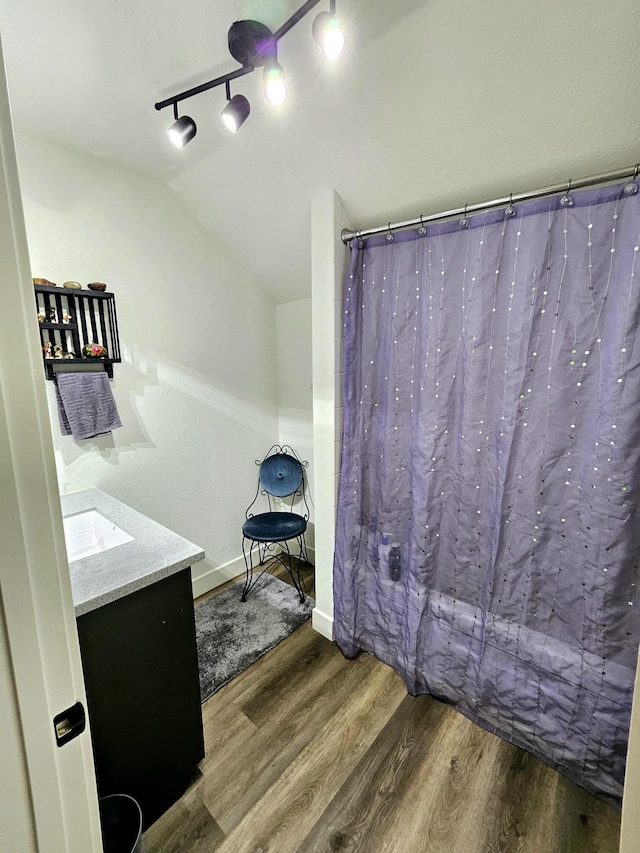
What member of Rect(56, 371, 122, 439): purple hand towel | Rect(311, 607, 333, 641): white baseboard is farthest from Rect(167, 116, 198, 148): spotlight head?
Rect(311, 607, 333, 641): white baseboard

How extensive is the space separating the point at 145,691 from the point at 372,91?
2.14 meters

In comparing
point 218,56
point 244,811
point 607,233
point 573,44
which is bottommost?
point 244,811

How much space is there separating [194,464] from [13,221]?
2033mm

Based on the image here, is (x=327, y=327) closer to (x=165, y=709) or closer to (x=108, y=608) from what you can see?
(x=108, y=608)

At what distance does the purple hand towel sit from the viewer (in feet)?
5.69

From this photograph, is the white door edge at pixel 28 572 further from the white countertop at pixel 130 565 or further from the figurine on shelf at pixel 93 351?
the figurine on shelf at pixel 93 351

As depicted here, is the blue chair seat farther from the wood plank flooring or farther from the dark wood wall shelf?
the dark wood wall shelf

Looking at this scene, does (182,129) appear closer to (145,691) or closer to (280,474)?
(145,691)

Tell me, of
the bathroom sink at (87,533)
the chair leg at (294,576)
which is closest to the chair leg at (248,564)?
the chair leg at (294,576)

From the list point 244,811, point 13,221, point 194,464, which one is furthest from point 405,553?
point 13,221

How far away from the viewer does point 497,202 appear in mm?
1333

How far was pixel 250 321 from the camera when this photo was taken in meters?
2.58

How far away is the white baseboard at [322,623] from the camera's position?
6.70 feet

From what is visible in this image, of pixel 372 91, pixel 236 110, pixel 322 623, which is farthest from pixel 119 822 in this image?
pixel 372 91
